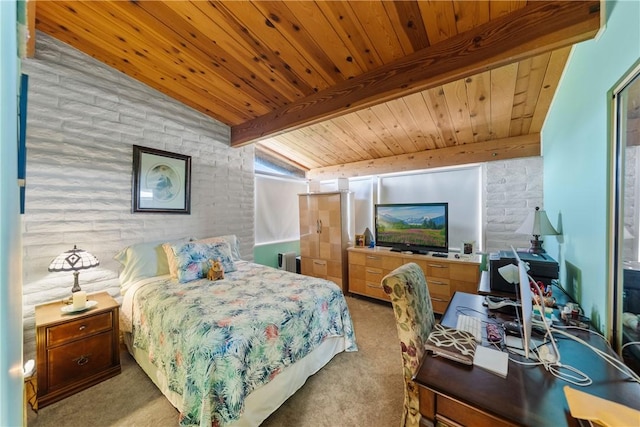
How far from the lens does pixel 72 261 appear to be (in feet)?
6.00

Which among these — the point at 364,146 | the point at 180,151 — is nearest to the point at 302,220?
the point at 364,146

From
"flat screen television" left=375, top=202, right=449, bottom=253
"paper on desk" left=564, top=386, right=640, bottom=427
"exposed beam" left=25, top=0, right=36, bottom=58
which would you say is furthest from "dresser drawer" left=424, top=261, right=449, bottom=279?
"exposed beam" left=25, top=0, right=36, bottom=58

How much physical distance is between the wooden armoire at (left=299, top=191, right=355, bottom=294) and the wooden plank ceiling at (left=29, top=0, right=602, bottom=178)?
4.14 feet

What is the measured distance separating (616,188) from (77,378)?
357cm

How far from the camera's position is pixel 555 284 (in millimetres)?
1856

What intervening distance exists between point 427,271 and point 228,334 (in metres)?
2.49

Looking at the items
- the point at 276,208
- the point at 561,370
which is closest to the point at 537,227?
the point at 561,370

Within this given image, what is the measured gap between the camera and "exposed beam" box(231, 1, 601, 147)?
1298 mm

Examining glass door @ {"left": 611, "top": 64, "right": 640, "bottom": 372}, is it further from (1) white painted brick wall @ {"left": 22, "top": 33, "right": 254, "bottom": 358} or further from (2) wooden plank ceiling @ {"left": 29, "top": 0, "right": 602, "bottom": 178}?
(1) white painted brick wall @ {"left": 22, "top": 33, "right": 254, "bottom": 358}

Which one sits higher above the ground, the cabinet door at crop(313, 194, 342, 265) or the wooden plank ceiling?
the wooden plank ceiling

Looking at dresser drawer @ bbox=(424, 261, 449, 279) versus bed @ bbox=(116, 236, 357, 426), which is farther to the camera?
dresser drawer @ bbox=(424, 261, 449, 279)

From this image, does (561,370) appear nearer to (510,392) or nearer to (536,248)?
(510,392)

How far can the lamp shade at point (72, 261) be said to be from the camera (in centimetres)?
179

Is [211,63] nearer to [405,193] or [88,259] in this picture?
[88,259]
